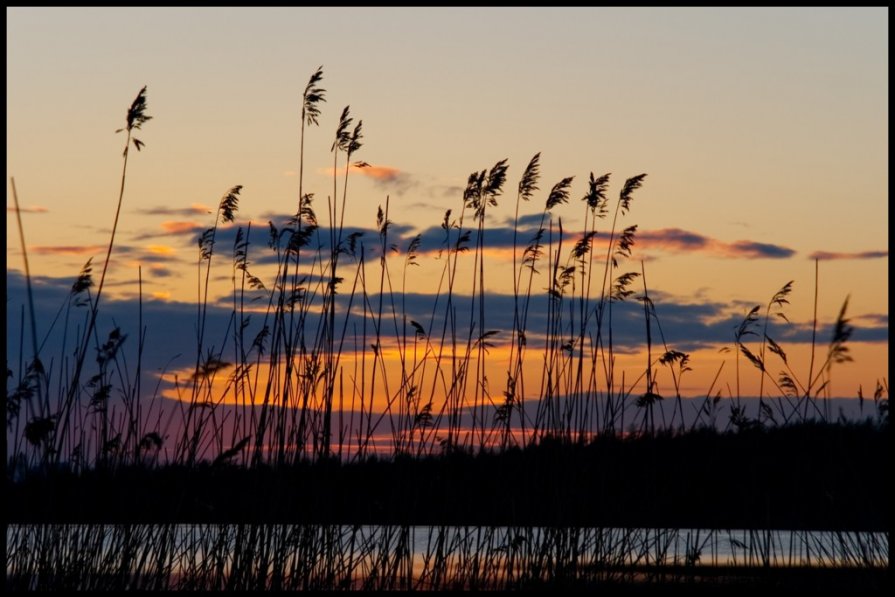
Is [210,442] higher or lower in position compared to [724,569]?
higher

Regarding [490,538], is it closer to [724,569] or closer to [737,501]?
[724,569]

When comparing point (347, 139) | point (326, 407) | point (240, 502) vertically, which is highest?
point (347, 139)

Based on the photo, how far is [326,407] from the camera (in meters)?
5.30

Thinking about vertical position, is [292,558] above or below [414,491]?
below

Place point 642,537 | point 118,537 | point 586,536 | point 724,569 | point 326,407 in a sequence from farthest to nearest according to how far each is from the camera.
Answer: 1. point 724,569
2. point 642,537
3. point 586,536
4. point 326,407
5. point 118,537

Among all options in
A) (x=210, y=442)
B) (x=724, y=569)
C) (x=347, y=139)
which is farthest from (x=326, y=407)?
(x=724, y=569)

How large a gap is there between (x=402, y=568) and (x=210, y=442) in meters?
1.19

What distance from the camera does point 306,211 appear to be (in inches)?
217

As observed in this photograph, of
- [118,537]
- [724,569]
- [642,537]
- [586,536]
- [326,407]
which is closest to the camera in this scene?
[118,537]

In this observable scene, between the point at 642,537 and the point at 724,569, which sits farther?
the point at 724,569

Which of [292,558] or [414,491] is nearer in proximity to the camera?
[292,558]

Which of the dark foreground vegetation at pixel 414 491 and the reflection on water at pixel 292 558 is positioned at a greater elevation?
the dark foreground vegetation at pixel 414 491

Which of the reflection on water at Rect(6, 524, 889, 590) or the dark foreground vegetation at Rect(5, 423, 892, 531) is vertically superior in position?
the dark foreground vegetation at Rect(5, 423, 892, 531)

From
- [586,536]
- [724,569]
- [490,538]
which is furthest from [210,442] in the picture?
[724,569]
